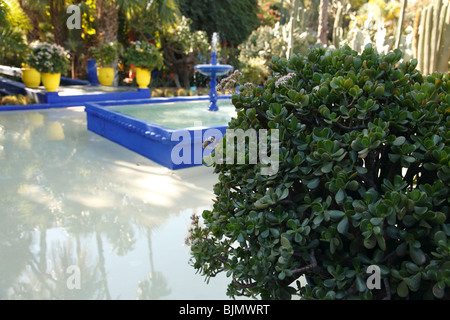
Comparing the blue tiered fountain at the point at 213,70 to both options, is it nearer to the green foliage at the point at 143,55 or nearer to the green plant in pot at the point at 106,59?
the green foliage at the point at 143,55

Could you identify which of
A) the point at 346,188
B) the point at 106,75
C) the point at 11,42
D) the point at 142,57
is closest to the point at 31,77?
the point at 11,42

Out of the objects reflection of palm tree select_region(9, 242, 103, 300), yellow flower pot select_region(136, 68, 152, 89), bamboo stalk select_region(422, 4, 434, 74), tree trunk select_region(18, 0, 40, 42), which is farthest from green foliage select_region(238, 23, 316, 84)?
reflection of palm tree select_region(9, 242, 103, 300)

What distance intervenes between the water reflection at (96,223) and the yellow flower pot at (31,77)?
255 inches

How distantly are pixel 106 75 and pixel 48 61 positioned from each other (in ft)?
8.88

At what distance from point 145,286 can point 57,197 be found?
2.12 metres

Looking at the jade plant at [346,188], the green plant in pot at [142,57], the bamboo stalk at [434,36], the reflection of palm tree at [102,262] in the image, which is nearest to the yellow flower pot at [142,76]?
the green plant in pot at [142,57]

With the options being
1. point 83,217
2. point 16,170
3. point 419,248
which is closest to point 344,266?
point 419,248

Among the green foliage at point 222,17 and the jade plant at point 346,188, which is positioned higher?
the green foliage at point 222,17

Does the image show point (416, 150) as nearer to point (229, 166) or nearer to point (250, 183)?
point (250, 183)

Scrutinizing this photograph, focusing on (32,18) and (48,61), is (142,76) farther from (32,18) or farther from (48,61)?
(32,18)

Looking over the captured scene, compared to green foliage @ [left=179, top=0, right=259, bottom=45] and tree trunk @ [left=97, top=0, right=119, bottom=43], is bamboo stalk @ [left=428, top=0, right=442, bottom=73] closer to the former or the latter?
tree trunk @ [left=97, top=0, right=119, bottom=43]

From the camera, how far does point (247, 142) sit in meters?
1.82

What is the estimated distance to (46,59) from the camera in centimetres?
1094

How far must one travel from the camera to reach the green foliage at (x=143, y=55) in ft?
40.0
